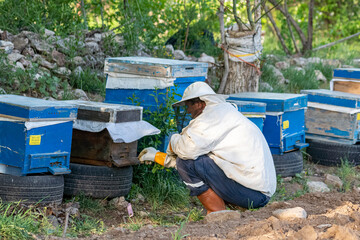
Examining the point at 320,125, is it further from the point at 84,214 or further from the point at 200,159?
the point at 84,214

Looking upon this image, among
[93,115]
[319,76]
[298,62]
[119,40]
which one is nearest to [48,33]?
[119,40]

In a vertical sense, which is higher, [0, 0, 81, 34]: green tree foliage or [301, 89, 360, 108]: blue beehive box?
[0, 0, 81, 34]: green tree foliage

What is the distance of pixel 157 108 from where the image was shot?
19.6 feet

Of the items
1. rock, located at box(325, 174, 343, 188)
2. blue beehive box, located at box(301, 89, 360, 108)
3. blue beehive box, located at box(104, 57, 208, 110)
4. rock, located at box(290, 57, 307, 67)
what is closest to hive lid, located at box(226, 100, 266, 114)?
blue beehive box, located at box(104, 57, 208, 110)

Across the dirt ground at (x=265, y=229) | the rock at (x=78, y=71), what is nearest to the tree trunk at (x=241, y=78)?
the rock at (x=78, y=71)

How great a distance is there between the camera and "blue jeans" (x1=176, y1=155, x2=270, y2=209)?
16.5 ft

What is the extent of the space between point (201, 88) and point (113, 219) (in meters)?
1.54

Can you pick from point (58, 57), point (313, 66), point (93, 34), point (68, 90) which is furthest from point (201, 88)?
point (313, 66)

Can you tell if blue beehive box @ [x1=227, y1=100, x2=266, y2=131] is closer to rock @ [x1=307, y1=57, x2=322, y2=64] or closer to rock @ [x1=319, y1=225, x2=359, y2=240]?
rock @ [x1=319, y1=225, x2=359, y2=240]

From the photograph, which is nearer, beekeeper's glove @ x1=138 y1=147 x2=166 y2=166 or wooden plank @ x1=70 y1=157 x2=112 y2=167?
beekeeper's glove @ x1=138 y1=147 x2=166 y2=166

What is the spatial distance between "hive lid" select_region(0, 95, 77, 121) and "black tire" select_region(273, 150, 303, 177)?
301 cm

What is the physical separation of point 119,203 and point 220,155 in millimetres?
1263

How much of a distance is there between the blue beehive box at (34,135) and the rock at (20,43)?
336cm

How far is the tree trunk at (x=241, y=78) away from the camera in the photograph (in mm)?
7805
